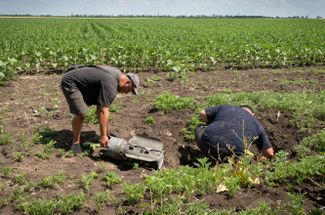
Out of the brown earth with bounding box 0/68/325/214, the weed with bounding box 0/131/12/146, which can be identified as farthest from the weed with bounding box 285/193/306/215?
the weed with bounding box 0/131/12/146

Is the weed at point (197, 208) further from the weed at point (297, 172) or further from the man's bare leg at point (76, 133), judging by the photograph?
the man's bare leg at point (76, 133)

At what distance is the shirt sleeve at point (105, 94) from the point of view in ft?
18.6

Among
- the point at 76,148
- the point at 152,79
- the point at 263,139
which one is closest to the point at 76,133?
the point at 76,148

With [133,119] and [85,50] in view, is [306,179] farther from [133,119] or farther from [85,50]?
[85,50]

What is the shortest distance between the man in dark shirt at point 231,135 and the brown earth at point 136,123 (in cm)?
83

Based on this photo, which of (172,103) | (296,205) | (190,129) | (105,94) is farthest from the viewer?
(172,103)

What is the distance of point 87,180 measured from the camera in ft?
16.6

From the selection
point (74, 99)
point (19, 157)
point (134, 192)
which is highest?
point (74, 99)

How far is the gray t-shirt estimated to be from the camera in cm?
572

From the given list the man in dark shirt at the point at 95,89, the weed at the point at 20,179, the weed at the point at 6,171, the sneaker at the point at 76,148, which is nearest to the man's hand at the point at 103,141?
the man in dark shirt at the point at 95,89

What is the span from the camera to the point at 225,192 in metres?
4.68

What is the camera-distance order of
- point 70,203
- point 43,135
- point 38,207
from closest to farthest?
1. point 38,207
2. point 70,203
3. point 43,135

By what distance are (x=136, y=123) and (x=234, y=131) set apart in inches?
105

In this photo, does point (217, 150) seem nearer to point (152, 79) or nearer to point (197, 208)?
point (197, 208)
